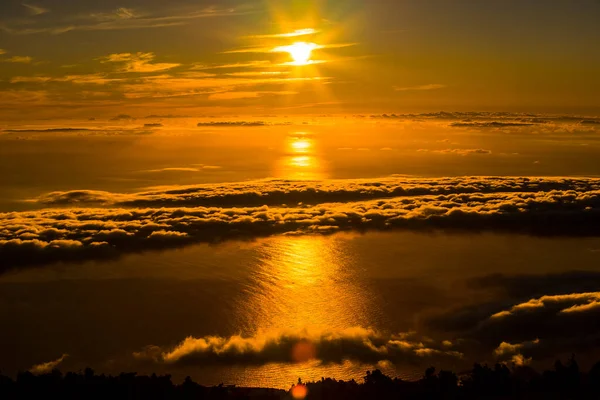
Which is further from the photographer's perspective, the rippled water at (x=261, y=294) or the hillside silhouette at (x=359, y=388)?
the rippled water at (x=261, y=294)

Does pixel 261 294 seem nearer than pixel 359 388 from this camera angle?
No

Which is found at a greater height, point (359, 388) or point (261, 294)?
point (261, 294)

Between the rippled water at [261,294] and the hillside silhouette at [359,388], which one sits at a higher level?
the rippled water at [261,294]

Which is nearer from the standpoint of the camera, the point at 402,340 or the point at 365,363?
the point at 365,363

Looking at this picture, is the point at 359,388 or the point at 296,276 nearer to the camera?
the point at 359,388

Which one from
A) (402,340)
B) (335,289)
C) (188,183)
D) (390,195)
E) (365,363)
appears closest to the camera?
(365,363)

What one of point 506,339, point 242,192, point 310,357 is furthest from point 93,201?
point 506,339

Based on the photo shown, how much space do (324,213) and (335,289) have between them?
1128 inches

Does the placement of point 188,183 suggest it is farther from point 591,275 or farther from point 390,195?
point 591,275

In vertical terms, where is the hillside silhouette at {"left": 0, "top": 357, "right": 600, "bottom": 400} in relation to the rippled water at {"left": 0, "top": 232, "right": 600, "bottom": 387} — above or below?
below

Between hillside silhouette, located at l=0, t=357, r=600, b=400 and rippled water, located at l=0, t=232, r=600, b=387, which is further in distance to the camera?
rippled water, located at l=0, t=232, r=600, b=387

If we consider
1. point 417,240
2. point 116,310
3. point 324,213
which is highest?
point 324,213

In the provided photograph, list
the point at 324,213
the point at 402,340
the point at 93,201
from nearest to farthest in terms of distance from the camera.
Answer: the point at 402,340, the point at 324,213, the point at 93,201

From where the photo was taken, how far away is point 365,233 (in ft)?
211
